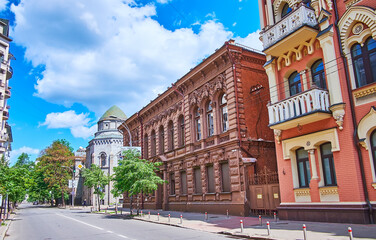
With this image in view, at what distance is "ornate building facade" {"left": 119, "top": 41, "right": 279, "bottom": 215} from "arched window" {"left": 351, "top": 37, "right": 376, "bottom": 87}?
812cm

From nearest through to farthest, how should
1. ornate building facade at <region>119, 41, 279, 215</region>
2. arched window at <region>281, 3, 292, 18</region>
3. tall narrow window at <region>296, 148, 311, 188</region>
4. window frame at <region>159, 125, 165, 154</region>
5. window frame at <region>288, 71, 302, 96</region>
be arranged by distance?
tall narrow window at <region>296, 148, 311, 188</region>, window frame at <region>288, 71, 302, 96</region>, arched window at <region>281, 3, 292, 18</region>, ornate building facade at <region>119, 41, 279, 215</region>, window frame at <region>159, 125, 165, 154</region>

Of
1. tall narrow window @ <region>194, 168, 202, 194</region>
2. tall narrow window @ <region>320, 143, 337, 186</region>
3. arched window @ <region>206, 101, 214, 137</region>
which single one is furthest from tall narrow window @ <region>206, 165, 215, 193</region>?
tall narrow window @ <region>320, 143, 337, 186</region>

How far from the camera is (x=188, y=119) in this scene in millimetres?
27000

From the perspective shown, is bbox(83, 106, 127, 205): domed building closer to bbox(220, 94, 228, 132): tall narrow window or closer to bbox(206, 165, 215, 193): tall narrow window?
bbox(206, 165, 215, 193): tall narrow window

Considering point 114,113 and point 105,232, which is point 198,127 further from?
point 114,113

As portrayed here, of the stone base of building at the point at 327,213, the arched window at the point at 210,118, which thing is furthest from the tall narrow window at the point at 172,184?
the stone base of building at the point at 327,213

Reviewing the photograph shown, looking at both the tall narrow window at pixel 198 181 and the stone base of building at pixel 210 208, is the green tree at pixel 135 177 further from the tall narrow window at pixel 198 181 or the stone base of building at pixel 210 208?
the stone base of building at pixel 210 208

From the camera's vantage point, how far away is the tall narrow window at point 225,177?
21828 millimetres

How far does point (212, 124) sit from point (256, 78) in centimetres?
491

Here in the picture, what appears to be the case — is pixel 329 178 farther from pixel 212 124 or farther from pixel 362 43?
pixel 212 124

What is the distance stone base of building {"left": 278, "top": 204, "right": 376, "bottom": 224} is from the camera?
12.6 meters

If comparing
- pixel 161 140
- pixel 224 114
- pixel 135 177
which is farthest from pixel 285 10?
pixel 161 140

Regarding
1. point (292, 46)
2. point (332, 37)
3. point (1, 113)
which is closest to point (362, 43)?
point (332, 37)

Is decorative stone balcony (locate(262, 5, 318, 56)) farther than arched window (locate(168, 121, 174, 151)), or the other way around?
arched window (locate(168, 121, 174, 151))
